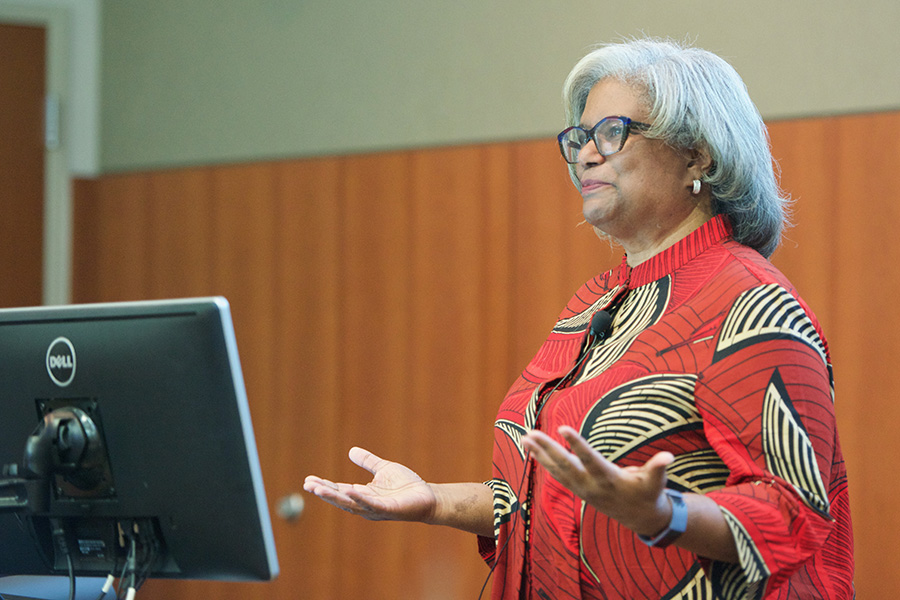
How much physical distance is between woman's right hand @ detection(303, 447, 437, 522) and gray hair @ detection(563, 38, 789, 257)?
0.64 meters

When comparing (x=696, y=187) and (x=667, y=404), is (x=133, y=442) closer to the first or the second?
(x=667, y=404)

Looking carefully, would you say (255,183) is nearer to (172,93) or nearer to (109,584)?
(172,93)

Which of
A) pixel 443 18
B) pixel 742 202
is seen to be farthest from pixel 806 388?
pixel 443 18

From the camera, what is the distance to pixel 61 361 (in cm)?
112

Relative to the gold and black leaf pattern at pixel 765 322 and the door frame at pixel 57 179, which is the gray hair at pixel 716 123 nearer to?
the gold and black leaf pattern at pixel 765 322

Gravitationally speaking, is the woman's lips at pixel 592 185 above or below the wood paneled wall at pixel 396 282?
above

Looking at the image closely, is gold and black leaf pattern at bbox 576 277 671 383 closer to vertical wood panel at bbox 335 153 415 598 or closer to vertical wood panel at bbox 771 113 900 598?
vertical wood panel at bbox 771 113 900 598

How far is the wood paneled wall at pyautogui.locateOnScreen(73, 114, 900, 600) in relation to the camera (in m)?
2.36

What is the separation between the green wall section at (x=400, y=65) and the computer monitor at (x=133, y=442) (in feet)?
6.23

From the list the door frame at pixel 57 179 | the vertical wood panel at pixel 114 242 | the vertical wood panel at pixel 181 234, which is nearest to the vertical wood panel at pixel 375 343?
the vertical wood panel at pixel 181 234

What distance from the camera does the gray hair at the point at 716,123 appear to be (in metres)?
1.38

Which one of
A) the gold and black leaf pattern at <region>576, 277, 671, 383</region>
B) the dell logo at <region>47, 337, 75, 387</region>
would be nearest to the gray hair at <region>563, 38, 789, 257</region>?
the gold and black leaf pattern at <region>576, 277, 671, 383</region>

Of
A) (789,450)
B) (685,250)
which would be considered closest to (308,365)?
(685,250)

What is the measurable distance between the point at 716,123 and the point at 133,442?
94cm
